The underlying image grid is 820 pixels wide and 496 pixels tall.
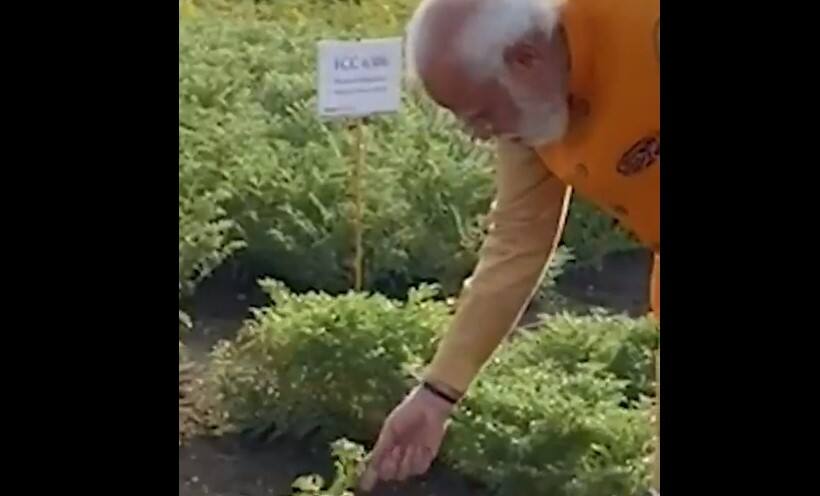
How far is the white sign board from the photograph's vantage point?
5.15ft

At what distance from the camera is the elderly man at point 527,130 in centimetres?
153

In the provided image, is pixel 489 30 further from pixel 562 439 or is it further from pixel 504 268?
pixel 562 439

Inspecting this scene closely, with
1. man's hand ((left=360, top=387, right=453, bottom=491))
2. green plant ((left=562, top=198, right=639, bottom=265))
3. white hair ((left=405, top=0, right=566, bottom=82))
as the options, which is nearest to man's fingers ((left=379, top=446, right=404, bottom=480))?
man's hand ((left=360, top=387, right=453, bottom=491))

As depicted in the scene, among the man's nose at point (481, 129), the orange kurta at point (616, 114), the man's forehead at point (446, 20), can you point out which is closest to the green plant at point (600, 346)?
the orange kurta at point (616, 114)

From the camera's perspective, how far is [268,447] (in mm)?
1670

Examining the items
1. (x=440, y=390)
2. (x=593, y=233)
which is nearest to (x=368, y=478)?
(x=440, y=390)

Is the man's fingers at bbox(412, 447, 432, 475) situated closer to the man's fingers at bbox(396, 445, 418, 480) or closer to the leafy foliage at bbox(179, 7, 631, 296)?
the man's fingers at bbox(396, 445, 418, 480)

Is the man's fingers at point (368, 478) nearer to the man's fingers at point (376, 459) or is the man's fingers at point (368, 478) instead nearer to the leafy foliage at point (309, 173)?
the man's fingers at point (376, 459)

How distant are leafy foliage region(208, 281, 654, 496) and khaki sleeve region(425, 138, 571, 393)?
0.02 meters

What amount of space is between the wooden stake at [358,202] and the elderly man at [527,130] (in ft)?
0.37
